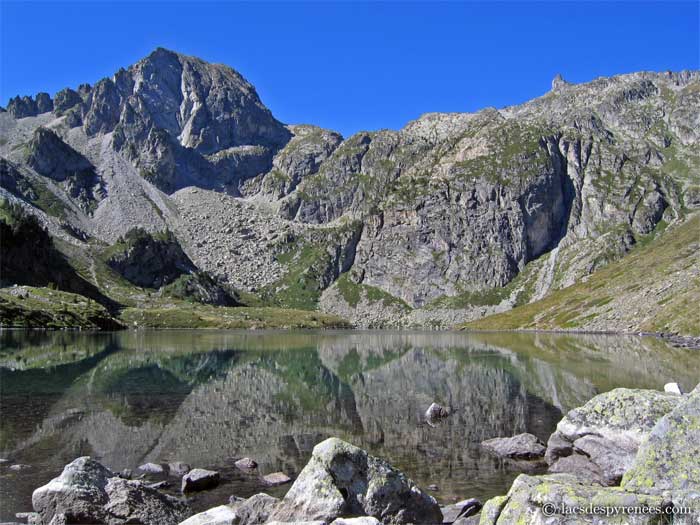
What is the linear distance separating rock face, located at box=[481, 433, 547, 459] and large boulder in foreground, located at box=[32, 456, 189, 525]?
16033mm

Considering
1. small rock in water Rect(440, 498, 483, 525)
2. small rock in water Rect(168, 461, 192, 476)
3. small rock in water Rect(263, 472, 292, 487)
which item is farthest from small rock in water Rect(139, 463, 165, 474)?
small rock in water Rect(440, 498, 483, 525)

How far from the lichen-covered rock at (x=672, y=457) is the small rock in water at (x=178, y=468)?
1838 centimetres

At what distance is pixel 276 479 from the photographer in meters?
22.3

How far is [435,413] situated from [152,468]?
19664 millimetres

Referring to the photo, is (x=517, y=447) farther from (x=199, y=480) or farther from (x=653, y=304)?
(x=653, y=304)

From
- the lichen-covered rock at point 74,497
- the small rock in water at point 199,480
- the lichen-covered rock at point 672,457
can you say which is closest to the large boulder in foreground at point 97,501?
the lichen-covered rock at point 74,497

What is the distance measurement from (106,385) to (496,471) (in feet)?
123

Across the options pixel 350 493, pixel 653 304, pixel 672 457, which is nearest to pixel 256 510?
pixel 350 493

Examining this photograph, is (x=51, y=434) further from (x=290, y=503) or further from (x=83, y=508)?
(x=290, y=503)

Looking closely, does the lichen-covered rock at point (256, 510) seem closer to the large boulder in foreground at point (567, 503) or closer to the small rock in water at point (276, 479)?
the small rock in water at point (276, 479)

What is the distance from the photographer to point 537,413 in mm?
37500

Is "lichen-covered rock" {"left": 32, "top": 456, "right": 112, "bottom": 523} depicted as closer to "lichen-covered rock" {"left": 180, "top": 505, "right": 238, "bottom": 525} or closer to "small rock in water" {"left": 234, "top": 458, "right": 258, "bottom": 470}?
"lichen-covered rock" {"left": 180, "top": 505, "right": 238, "bottom": 525}

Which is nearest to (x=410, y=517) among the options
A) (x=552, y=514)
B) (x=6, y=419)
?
(x=552, y=514)

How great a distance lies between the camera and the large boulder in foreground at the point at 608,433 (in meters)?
21.5
